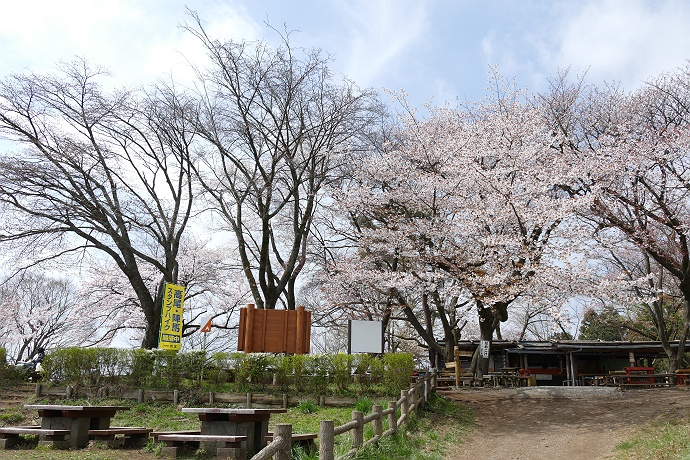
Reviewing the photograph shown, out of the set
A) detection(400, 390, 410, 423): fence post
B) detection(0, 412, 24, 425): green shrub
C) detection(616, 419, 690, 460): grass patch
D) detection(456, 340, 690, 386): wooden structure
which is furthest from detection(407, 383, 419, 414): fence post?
detection(456, 340, 690, 386): wooden structure

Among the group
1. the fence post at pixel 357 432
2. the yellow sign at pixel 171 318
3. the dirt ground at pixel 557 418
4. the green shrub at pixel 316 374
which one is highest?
the yellow sign at pixel 171 318

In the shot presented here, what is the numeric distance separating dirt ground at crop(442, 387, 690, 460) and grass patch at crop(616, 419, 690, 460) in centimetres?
30

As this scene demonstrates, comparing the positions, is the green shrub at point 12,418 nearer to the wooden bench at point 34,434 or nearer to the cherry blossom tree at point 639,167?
the wooden bench at point 34,434

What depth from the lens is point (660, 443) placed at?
8898 mm

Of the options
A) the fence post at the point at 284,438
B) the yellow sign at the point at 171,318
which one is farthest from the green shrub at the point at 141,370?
the fence post at the point at 284,438

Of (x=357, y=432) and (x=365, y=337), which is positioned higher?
(x=365, y=337)

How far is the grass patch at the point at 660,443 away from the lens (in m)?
8.06

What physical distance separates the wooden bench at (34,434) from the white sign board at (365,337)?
23.9 ft

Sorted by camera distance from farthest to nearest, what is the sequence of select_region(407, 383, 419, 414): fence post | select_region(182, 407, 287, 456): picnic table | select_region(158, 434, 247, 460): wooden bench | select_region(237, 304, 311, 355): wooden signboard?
1. select_region(237, 304, 311, 355): wooden signboard
2. select_region(407, 383, 419, 414): fence post
3. select_region(182, 407, 287, 456): picnic table
4. select_region(158, 434, 247, 460): wooden bench

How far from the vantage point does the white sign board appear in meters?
14.0

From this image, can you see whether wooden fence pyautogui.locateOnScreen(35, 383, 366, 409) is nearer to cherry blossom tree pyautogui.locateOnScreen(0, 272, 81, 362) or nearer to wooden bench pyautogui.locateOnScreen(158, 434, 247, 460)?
wooden bench pyautogui.locateOnScreen(158, 434, 247, 460)

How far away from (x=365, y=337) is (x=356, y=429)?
684 cm

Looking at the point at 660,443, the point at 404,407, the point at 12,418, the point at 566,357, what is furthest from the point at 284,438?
the point at 566,357

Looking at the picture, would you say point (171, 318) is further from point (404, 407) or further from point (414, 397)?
point (404, 407)
